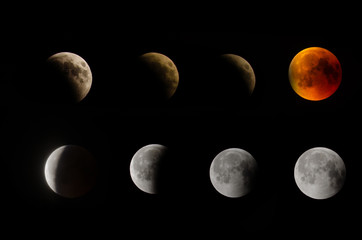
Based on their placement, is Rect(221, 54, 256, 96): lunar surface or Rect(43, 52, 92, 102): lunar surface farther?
Rect(221, 54, 256, 96): lunar surface

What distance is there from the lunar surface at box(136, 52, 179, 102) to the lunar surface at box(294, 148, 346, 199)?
1.90 m

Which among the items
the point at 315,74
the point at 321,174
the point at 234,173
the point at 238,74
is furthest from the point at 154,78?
the point at 321,174

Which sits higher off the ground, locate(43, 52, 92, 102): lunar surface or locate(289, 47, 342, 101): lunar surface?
locate(289, 47, 342, 101): lunar surface

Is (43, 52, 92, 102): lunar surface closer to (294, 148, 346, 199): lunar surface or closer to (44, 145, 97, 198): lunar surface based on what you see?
(44, 145, 97, 198): lunar surface

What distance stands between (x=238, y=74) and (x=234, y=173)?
1205mm

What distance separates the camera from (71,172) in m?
4.01

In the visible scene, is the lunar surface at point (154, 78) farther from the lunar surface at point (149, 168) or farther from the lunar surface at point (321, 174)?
the lunar surface at point (321, 174)

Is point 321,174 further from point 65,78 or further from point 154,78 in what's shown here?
point 65,78

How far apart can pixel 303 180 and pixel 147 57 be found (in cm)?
241

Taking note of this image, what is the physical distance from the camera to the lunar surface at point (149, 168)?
4062mm

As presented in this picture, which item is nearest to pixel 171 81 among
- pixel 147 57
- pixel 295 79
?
pixel 147 57

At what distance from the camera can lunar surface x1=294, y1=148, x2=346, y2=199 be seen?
4.04 meters

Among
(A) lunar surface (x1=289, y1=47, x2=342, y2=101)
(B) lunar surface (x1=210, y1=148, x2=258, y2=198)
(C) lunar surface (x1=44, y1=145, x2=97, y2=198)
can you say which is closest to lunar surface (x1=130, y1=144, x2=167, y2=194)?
(C) lunar surface (x1=44, y1=145, x2=97, y2=198)

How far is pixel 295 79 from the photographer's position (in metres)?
4.32
